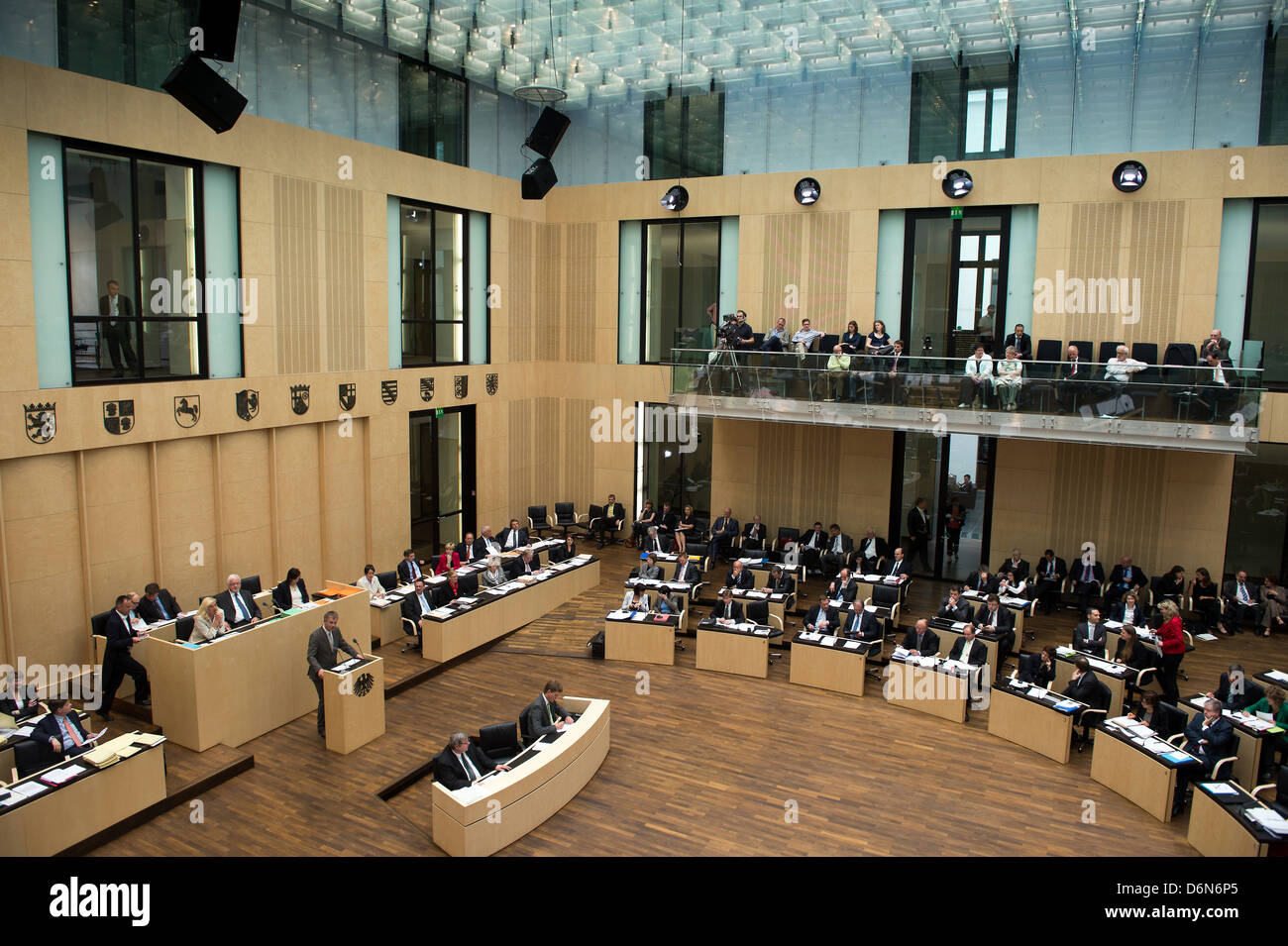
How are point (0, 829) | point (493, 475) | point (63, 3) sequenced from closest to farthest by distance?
point (0, 829) < point (63, 3) < point (493, 475)

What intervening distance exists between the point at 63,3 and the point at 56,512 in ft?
20.1

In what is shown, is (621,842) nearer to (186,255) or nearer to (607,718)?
(607,718)

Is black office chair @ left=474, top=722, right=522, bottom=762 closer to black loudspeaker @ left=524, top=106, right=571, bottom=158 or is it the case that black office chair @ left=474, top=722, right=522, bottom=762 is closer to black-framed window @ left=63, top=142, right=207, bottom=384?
black-framed window @ left=63, top=142, right=207, bottom=384

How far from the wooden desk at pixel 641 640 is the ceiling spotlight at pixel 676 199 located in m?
9.38

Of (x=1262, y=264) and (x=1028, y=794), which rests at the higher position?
(x=1262, y=264)

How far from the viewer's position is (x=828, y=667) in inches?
482

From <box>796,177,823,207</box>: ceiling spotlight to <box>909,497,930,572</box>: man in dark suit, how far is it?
20.5 ft

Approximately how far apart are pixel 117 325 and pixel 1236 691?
47.9ft

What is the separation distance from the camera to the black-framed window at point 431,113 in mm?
16250

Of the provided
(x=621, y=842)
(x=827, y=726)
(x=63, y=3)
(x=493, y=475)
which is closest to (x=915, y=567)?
(x=827, y=726)

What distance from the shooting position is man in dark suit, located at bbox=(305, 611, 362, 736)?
407 inches

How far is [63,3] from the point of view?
35.2 ft

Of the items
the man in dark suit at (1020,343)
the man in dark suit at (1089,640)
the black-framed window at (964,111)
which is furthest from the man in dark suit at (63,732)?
the black-framed window at (964,111)

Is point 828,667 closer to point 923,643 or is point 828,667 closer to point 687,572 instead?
point 923,643
